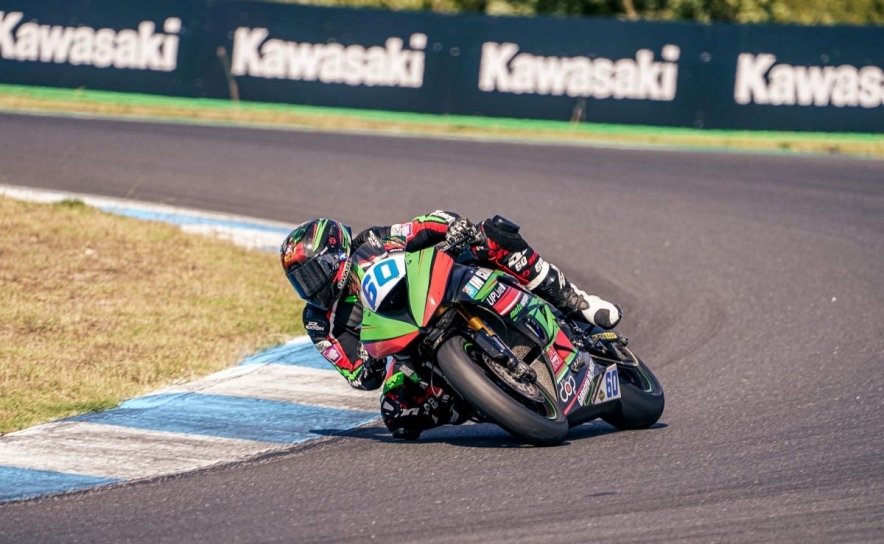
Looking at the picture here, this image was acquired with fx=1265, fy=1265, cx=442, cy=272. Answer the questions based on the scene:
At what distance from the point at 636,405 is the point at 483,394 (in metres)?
1.17

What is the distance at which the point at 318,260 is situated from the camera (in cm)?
607

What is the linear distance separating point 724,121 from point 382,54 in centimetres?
570

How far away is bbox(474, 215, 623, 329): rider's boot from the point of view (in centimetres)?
610

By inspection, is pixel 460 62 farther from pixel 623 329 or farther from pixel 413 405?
pixel 413 405

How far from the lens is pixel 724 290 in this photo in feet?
33.6

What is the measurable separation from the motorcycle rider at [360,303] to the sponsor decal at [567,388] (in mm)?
483

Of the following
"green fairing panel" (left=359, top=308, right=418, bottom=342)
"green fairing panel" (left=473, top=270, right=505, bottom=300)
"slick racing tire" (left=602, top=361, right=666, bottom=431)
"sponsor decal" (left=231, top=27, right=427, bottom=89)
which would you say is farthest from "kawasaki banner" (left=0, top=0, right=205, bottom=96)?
"green fairing panel" (left=359, top=308, right=418, bottom=342)

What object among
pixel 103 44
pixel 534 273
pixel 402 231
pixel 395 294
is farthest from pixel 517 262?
pixel 103 44

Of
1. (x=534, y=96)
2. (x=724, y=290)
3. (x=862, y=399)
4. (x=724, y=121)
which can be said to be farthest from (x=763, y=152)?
(x=862, y=399)

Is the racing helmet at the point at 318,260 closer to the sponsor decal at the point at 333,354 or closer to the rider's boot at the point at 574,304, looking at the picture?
the sponsor decal at the point at 333,354

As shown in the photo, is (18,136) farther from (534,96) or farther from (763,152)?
(763,152)

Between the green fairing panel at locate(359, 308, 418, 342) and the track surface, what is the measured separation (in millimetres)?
593

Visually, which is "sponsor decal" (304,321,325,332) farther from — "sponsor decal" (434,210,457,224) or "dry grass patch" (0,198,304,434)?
"dry grass patch" (0,198,304,434)

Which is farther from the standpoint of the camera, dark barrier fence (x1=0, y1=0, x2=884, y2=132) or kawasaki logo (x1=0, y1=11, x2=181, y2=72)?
kawasaki logo (x1=0, y1=11, x2=181, y2=72)
